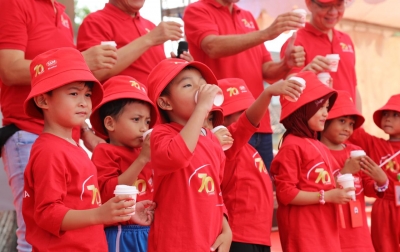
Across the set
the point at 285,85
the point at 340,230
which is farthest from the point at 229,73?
the point at 340,230

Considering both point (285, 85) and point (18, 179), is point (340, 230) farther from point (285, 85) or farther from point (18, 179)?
point (18, 179)

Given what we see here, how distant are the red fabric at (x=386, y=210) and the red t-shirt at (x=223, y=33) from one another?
3.25 ft

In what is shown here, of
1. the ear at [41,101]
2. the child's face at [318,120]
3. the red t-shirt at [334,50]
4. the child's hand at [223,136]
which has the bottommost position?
the child's hand at [223,136]

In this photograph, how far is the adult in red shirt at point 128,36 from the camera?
329 centimetres

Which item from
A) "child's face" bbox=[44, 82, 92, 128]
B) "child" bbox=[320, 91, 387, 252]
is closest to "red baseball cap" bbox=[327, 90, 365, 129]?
"child" bbox=[320, 91, 387, 252]

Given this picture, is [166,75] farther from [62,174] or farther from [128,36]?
[128,36]

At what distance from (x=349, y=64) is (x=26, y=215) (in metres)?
2.75

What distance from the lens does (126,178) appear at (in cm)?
279

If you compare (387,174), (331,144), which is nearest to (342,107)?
(331,144)

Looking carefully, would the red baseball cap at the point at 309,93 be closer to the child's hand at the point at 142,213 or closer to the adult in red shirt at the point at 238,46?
the adult in red shirt at the point at 238,46

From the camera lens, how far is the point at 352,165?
3676 mm

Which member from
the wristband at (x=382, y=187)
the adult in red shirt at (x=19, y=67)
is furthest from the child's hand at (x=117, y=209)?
the wristband at (x=382, y=187)

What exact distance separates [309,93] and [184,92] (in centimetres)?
121

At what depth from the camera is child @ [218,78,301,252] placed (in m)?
3.22
